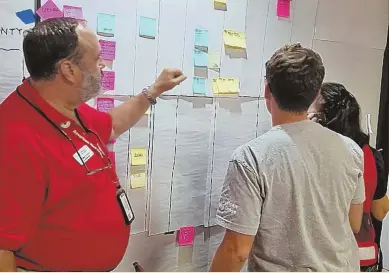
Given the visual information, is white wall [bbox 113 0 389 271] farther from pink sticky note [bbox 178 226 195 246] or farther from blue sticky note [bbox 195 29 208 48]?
blue sticky note [bbox 195 29 208 48]

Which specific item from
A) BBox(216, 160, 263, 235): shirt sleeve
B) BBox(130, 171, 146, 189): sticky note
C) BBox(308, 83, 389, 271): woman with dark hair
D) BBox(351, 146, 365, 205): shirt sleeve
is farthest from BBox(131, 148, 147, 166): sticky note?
BBox(351, 146, 365, 205): shirt sleeve

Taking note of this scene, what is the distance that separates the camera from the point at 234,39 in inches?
88.1

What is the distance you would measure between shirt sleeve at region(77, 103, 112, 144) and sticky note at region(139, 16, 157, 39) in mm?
374

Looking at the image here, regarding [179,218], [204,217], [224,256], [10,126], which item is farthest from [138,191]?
[10,126]

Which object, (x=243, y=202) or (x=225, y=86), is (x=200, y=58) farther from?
(x=243, y=202)

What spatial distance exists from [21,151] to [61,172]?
0.13 m

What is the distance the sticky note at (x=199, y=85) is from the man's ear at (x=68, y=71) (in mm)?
732

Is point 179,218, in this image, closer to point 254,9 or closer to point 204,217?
point 204,217

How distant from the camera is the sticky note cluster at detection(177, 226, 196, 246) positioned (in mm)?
2219

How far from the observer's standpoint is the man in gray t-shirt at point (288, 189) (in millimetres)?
1476

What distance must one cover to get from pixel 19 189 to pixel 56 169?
126 millimetres

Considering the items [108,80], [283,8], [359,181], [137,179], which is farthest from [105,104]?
[283,8]

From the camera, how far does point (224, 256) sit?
4.95ft

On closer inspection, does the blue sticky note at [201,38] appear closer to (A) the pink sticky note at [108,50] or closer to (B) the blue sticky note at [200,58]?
(B) the blue sticky note at [200,58]
